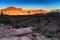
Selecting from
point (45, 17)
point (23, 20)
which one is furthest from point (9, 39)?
point (45, 17)

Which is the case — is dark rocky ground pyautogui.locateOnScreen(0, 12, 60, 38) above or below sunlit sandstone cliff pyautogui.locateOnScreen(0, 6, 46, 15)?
below

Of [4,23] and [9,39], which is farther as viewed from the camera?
[4,23]

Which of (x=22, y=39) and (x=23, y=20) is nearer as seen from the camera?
(x=22, y=39)

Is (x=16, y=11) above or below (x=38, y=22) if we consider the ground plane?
above

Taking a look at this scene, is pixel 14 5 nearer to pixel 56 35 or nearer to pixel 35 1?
pixel 35 1

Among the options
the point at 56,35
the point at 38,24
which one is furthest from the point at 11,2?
the point at 56,35

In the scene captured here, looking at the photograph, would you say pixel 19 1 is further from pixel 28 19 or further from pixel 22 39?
pixel 22 39

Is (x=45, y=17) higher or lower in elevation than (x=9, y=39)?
higher

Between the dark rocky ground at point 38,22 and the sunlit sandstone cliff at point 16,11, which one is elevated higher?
the sunlit sandstone cliff at point 16,11

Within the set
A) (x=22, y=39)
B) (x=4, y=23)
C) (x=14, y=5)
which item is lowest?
(x=22, y=39)
